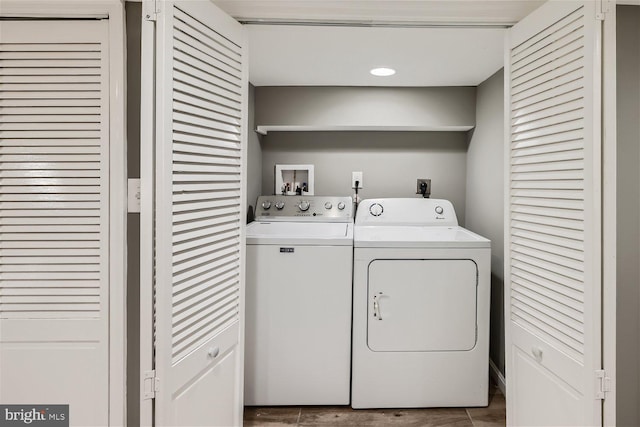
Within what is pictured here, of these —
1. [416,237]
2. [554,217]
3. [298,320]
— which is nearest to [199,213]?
[298,320]

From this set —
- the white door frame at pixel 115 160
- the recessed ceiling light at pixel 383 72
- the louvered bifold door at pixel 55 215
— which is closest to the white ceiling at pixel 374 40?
the recessed ceiling light at pixel 383 72

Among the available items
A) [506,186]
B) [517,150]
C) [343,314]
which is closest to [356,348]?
[343,314]

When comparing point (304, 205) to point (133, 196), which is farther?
point (304, 205)

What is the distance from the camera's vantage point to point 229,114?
1548 mm

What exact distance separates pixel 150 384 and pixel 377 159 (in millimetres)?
2269

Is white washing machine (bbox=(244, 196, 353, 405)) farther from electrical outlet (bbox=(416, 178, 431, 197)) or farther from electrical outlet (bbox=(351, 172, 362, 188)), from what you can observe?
electrical outlet (bbox=(416, 178, 431, 197))

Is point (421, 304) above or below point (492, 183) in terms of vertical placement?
below

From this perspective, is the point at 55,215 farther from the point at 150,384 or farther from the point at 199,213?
the point at 150,384

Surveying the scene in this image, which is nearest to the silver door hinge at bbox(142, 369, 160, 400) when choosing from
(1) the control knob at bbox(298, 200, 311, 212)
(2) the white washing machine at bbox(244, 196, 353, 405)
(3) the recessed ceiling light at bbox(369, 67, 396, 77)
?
(2) the white washing machine at bbox(244, 196, 353, 405)

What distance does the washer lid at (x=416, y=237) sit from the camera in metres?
2.09

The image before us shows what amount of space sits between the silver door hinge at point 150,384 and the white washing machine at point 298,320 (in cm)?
87

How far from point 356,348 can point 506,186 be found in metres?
1.15

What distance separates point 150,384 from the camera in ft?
4.13

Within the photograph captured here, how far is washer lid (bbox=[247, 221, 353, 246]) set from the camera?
6.89 ft
